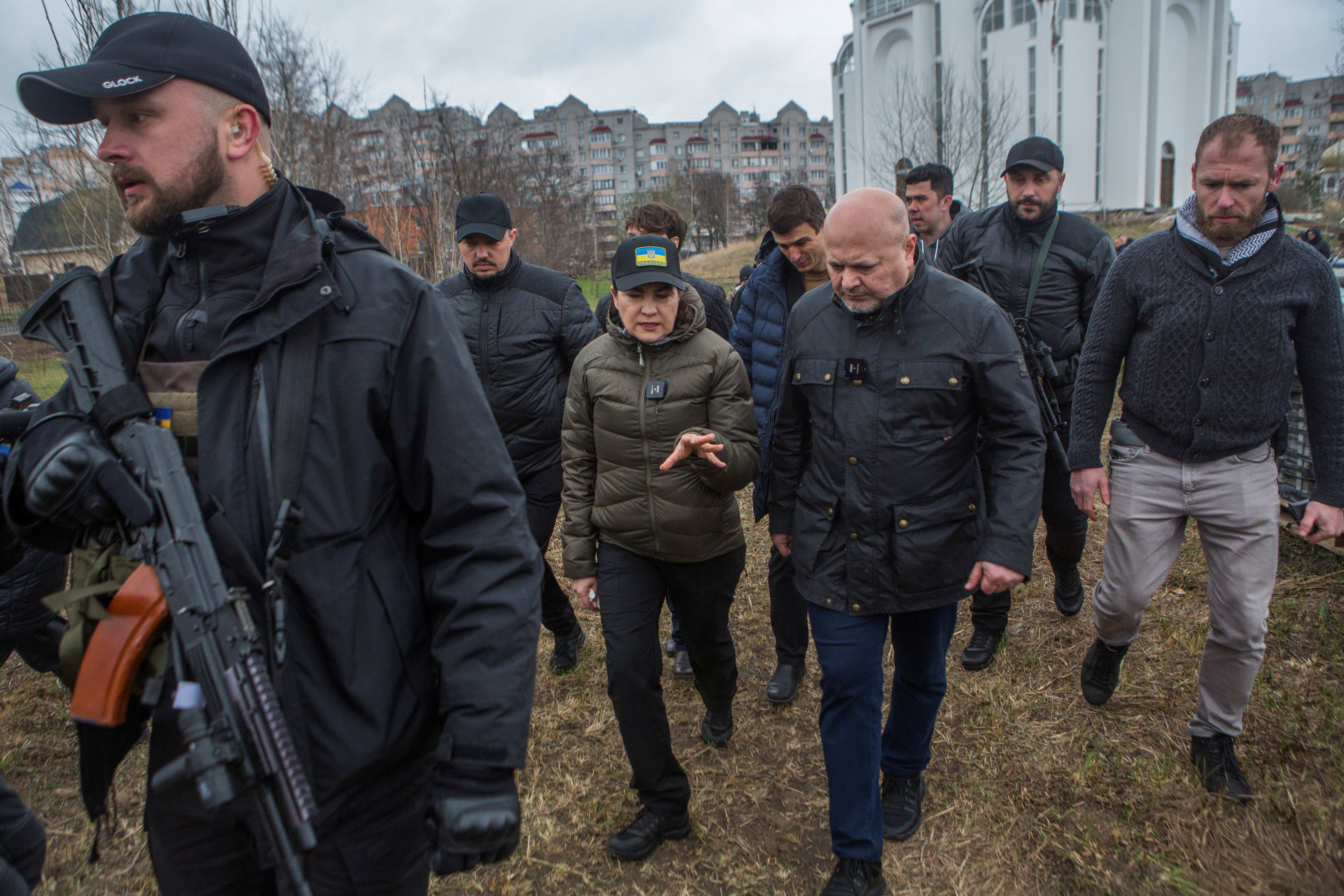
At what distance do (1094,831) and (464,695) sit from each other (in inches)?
103

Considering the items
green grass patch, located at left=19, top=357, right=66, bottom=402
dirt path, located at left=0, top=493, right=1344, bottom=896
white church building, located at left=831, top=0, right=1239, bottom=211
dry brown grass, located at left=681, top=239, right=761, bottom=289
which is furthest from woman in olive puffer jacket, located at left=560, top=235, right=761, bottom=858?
white church building, located at left=831, top=0, right=1239, bottom=211

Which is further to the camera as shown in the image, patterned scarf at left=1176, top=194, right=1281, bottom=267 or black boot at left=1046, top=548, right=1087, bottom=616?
black boot at left=1046, top=548, right=1087, bottom=616

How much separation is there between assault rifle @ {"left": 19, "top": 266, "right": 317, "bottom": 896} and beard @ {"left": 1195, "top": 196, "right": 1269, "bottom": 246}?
3.31 meters

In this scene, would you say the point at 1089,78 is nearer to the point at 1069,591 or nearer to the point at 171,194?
the point at 1069,591

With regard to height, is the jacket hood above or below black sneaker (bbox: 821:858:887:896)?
above

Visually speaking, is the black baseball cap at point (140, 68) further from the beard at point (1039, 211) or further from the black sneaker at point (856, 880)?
the beard at point (1039, 211)

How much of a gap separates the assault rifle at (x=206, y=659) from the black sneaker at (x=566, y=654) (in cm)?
301

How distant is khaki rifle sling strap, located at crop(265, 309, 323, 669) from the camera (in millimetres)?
1470

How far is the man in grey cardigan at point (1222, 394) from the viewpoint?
295 centimetres

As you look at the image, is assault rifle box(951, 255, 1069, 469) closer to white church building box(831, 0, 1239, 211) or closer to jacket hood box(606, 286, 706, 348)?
jacket hood box(606, 286, 706, 348)

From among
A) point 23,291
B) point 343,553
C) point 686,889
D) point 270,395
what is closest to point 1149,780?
point 686,889

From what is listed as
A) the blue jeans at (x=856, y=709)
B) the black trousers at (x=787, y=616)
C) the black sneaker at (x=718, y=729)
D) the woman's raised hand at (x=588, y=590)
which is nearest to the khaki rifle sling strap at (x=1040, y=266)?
the black trousers at (x=787, y=616)

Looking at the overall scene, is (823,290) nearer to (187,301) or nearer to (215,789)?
(187,301)

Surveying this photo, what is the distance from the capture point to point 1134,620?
3486 mm
